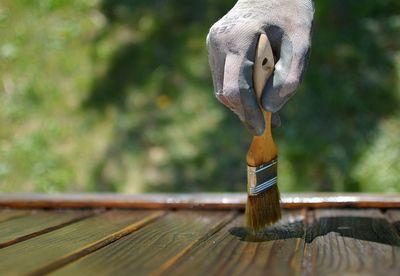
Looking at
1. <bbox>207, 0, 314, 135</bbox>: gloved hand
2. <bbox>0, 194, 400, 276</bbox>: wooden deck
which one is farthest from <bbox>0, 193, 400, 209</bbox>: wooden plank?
<bbox>207, 0, 314, 135</bbox>: gloved hand

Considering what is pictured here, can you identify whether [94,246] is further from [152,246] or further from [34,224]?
[34,224]

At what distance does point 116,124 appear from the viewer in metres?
3.65

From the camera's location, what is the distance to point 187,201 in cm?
218

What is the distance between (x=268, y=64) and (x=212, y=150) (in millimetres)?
2028

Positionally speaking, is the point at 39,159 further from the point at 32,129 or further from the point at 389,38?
the point at 389,38

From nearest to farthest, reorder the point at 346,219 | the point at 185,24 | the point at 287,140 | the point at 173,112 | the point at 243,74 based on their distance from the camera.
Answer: the point at 243,74
the point at 346,219
the point at 287,140
the point at 173,112
the point at 185,24

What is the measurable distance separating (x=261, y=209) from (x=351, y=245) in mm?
267

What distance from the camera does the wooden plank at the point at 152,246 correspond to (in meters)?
1.27

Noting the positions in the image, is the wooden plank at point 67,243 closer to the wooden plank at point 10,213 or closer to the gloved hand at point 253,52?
the wooden plank at point 10,213

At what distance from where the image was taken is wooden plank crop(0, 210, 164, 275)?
1.32 meters

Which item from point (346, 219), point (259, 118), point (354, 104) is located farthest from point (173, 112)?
point (259, 118)

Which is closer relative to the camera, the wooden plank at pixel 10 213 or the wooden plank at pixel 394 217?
the wooden plank at pixel 394 217

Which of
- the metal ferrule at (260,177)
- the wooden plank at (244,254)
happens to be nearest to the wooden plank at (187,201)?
the wooden plank at (244,254)

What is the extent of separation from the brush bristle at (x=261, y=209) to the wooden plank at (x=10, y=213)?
90 centimetres
